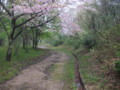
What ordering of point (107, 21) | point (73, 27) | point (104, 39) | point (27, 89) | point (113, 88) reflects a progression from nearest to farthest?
point (113, 88) → point (27, 89) → point (104, 39) → point (73, 27) → point (107, 21)

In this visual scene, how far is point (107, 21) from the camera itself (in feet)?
58.5

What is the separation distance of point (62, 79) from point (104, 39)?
4.83 metres

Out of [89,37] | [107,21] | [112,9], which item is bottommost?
[89,37]

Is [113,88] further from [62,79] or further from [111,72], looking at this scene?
[62,79]

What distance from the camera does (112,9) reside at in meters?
18.2

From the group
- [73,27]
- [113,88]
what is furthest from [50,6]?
[113,88]

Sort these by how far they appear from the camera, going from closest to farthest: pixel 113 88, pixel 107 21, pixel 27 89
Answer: pixel 113 88 < pixel 27 89 < pixel 107 21

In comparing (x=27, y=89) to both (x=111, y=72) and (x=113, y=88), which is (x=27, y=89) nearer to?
(x=113, y=88)

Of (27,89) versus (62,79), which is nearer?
(27,89)

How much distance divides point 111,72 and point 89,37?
11512mm

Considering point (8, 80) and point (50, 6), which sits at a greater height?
point (50, 6)

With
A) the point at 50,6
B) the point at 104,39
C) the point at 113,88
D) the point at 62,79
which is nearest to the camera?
the point at 113,88

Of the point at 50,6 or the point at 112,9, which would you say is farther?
the point at 112,9

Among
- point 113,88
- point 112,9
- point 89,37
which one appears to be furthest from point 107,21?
point 113,88
